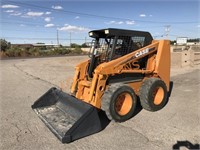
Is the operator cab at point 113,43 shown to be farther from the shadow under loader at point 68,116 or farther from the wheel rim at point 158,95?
the wheel rim at point 158,95

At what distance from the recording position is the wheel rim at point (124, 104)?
5258mm

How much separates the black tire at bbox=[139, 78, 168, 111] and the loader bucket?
5.10ft

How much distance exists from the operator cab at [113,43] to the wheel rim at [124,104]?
97 centimetres

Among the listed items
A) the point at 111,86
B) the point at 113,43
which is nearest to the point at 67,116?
the point at 111,86

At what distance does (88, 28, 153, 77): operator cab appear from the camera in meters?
5.61

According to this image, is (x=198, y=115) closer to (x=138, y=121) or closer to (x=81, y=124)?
(x=138, y=121)

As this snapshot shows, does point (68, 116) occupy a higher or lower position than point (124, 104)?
lower

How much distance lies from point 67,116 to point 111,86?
3.88ft

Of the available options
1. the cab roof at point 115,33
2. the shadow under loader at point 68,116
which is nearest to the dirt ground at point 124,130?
the shadow under loader at point 68,116

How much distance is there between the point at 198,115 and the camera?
5.54 meters

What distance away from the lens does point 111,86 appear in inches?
202

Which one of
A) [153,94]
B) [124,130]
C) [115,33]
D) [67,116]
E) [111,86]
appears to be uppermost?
[115,33]

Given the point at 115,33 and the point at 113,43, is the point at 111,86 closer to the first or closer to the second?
the point at 113,43

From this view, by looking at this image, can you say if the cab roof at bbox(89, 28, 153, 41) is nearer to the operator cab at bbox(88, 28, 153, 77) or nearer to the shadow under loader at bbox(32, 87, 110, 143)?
the operator cab at bbox(88, 28, 153, 77)
